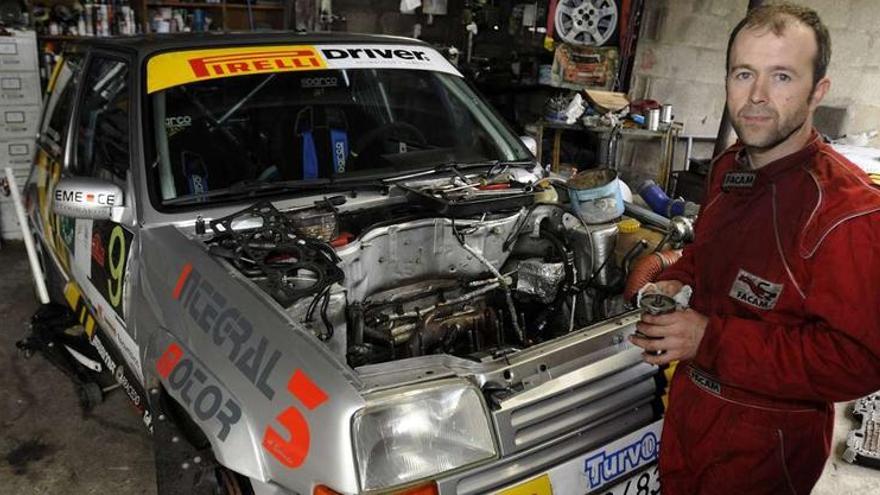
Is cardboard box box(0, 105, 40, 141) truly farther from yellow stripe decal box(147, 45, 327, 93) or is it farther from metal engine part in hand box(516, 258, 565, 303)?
metal engine part in hand box(516, 258, 565, 303)

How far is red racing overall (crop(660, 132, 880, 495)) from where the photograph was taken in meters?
1.20

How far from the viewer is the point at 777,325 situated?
1.29m

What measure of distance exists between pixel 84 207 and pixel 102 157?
554 millimetres

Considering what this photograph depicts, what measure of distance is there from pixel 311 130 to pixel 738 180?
1.71 m

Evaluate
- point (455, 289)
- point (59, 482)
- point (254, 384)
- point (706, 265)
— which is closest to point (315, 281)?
point (254, 384)

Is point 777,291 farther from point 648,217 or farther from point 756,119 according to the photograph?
point 648,217

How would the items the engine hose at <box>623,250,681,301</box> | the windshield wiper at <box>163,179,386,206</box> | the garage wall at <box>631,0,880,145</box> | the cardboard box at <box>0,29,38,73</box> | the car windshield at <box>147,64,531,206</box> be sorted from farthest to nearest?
the garage wall at <box>631,0,880,145</box>, the cardboard box at <box>0,29,38,73</box>, the car windshield at <box>147,64,531,206</box>, the windshield wiper at <box>163,179,386,206</box>, the engine hose at <box>623,250,681,301</box>

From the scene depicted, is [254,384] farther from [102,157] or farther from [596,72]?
[596,72]

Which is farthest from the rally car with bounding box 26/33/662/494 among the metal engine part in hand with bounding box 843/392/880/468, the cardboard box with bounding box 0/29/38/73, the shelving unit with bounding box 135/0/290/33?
the shelving unit with bounding box 135/0/290/33

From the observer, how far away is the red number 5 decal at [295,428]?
137 centimetres

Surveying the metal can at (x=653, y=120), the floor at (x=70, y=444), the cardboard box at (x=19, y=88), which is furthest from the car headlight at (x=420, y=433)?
the metal can at (x=653, y=120)

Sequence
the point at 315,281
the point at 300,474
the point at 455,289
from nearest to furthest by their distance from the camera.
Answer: the point at 300,474 → the point at 315,281 → the point at 455,289

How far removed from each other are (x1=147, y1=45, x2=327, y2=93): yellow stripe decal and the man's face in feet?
5.48

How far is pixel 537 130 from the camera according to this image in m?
6.09
